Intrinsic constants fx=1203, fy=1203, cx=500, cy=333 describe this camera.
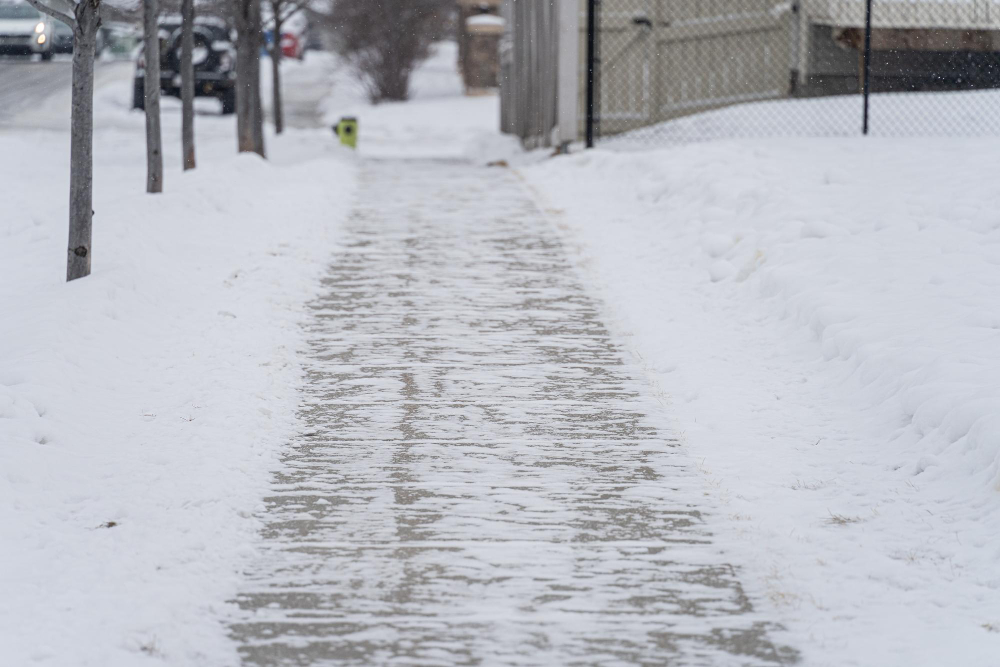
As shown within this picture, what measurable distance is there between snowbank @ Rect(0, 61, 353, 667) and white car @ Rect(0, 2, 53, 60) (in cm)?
2088

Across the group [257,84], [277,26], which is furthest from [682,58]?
[277,26]

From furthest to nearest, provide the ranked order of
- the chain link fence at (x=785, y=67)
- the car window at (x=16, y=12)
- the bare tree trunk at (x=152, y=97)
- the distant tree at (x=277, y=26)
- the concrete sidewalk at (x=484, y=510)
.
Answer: the car window at (x=16, y=12)
the distant tree at (x=277, y=26)
the chain link fence at (x=785, y=67)
the bare tree trunk at (x=152, y=97)
the concrete sidewalk at (x=484, y=510)

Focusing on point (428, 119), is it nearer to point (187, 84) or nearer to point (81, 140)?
point (187, 84)

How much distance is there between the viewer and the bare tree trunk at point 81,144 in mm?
8117

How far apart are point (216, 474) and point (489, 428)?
1.37 meters

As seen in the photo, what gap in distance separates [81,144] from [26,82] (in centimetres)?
2142

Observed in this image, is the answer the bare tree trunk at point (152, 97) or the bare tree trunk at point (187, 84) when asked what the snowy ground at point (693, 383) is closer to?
the bare tree trunk at point (152, 97)

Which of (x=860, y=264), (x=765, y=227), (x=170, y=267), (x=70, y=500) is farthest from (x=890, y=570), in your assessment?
(x=170, y=267)

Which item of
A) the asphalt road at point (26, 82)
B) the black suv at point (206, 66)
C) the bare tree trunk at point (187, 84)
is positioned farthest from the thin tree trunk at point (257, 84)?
the black suv at point (206, 66)

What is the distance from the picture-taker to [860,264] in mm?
8141

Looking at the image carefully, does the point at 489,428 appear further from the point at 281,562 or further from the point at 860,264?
the point at 860,264

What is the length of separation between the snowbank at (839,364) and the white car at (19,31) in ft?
75.7

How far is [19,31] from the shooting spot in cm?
3080

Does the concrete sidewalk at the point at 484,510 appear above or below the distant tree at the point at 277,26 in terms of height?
below
